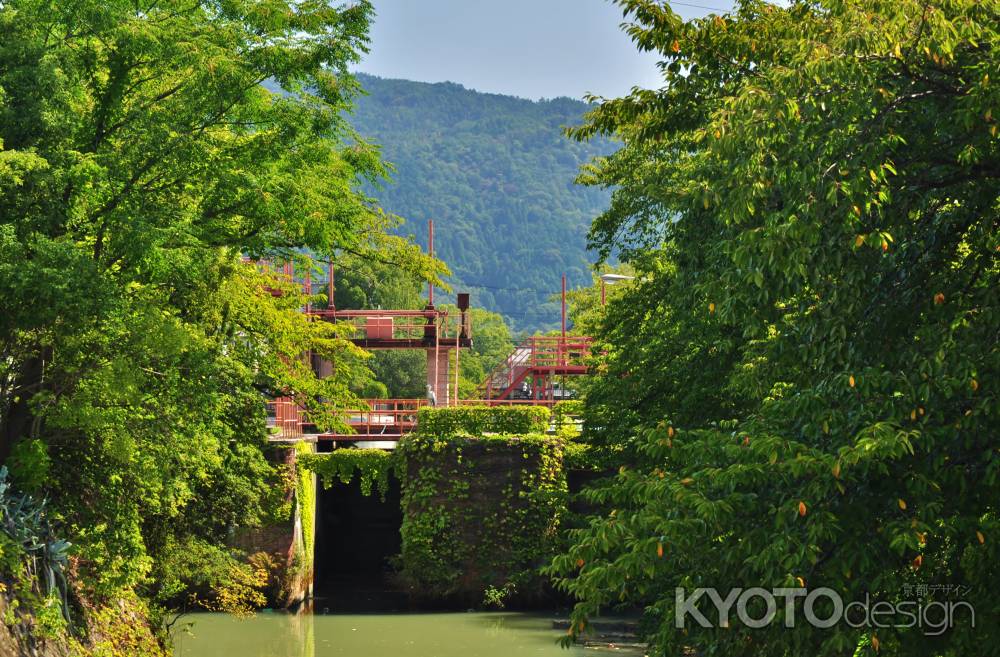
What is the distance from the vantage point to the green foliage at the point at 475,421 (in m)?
26.9

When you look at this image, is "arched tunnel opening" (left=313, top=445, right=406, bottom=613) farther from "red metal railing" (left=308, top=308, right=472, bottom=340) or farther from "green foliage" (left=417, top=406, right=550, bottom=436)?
"green foliage" (left=417, top=406, right=550, bottom=436)

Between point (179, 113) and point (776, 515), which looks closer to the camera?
point (776, 515)

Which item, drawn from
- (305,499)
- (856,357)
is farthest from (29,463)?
(305,499)

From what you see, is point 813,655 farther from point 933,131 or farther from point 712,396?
point 712,396

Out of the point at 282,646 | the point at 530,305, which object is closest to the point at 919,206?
the point at 282,646

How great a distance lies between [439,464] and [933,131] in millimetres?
19296

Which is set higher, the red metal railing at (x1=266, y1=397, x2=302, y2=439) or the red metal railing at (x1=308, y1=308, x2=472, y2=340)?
the red metal railing at (x1=308, y1=308, x2=472, y2=340)

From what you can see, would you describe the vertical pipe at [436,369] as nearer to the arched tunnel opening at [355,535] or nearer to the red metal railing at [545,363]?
the red metal railing at [545,363]

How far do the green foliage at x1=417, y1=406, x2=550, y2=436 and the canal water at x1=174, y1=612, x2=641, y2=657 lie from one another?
383 cm

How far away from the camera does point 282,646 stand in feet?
73.5

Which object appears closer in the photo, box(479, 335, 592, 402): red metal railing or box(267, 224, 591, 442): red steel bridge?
box(267, 224, 591, 442): red steel bridge

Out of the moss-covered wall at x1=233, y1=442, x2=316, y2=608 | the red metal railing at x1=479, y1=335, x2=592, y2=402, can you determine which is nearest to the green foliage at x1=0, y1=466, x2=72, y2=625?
the moss-covered wall at x1=233, y1=442, x2=316, y2=608

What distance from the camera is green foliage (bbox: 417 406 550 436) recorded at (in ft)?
88.3

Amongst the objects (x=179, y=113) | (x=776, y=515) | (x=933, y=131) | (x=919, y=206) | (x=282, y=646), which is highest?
(x=179, y=113)
